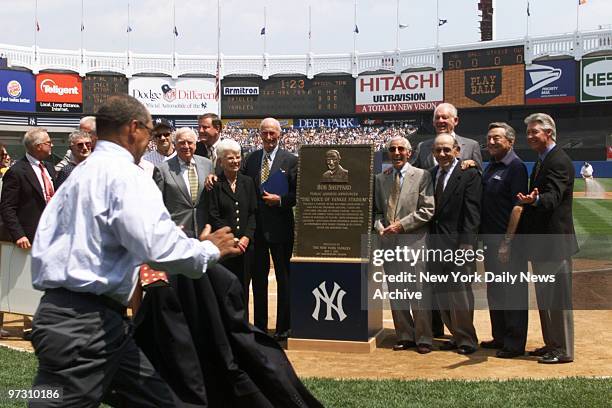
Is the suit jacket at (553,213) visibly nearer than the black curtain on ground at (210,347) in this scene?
No

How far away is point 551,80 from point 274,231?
1862 inches

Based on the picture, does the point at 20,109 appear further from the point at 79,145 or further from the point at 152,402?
the point at 152,402

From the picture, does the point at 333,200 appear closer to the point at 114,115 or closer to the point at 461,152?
the point at 461,152

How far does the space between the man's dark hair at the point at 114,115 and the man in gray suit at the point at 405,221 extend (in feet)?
14.2

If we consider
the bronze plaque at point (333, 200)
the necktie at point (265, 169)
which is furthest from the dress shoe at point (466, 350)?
the necktie at point (265, 169)

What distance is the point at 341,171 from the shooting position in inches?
290

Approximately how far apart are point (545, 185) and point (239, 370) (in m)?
3.90

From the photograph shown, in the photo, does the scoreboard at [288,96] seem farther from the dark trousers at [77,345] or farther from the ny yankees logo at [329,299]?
the dark trousers at [77,345]

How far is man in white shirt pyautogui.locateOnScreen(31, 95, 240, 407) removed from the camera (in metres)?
2.94

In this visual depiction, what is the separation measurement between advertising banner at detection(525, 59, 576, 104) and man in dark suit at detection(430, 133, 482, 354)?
46.8 m

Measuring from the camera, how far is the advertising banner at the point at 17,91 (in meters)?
57.2

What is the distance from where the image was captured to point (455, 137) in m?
7.55

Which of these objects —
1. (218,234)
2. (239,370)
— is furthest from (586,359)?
(218,234)

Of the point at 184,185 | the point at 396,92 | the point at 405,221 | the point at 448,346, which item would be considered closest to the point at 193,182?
the point at 184,185
